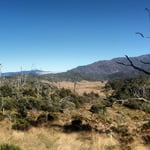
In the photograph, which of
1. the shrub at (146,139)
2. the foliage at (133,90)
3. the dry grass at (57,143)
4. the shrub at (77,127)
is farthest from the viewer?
the foliage at (133,90)

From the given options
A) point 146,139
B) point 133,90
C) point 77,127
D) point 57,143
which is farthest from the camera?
point 133,90

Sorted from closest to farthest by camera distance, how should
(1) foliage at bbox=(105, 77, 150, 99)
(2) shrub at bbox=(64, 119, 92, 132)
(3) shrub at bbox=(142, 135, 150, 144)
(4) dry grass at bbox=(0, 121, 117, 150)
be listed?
(4) dry grass at bbox=(0, 121, 117, 150), (3) shrub at bbox=(142, 135, 150, 144), (2) shrub at bbox=(64, 119, 92, 132), (1) foliage at bbox=(105, 77, 150, 99)

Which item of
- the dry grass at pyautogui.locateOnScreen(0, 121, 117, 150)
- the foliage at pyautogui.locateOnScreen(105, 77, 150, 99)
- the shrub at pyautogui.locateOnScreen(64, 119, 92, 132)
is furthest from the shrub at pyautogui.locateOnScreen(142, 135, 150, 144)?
the foliage at pyautogui.locateOnScreen(105, 77, 150, 99)

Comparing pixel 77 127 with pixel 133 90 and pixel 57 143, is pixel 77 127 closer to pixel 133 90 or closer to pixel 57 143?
pixel 57 143

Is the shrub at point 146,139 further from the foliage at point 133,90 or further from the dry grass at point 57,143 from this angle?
the foliage at point 133,90

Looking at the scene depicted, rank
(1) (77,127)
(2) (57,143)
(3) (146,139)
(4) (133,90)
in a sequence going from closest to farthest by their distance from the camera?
(2) (57,143) → (3) (146,139) → (1) (77,127) → (4) (133,90)

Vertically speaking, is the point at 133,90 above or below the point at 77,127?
above

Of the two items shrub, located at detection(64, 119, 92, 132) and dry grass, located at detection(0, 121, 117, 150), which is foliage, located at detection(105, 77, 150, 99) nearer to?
shrub, located at detection(64, 119, 92, 132)

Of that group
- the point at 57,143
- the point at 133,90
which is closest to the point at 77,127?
the point at 57,143

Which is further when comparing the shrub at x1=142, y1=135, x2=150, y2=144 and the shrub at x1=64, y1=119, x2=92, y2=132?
the shrub at x1=64, y1=119, x2=92, y2=132

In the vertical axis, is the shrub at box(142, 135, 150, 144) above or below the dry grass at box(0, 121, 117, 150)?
below

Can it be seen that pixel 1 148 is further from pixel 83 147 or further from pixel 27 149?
pixel 83 147

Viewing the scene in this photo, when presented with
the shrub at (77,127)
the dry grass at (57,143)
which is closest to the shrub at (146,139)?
the dry grass at (57,143)

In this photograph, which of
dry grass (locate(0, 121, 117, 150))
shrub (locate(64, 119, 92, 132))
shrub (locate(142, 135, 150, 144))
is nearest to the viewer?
dry grass (locate(0, 121, 117, 150))
